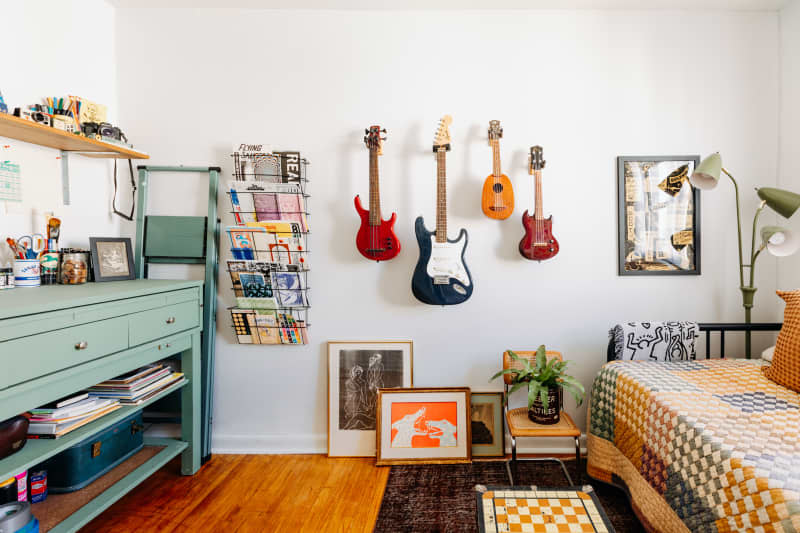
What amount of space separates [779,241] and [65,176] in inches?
140

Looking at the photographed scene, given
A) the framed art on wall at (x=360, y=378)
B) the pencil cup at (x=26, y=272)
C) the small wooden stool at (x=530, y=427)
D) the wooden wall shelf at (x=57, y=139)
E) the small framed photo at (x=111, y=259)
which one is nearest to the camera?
the wooden wall shelf at (x=57, y=139)

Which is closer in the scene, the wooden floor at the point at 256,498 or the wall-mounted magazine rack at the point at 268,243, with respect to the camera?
the wooden floor at the point at 256,498

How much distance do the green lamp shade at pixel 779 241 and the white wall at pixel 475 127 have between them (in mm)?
267

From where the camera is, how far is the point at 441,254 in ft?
7.90

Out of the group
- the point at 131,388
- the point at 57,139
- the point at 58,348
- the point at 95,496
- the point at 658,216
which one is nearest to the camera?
the point at 58,348

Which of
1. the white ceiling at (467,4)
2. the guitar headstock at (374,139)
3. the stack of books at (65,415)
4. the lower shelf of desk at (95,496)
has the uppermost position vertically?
the white ceiling at (467,4)

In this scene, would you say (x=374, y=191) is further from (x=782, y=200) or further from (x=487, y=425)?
(x=782, y=200)

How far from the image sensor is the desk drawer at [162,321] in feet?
6.18

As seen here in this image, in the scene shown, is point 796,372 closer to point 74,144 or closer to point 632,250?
point 632,250

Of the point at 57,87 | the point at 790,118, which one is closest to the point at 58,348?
the point at 57,87

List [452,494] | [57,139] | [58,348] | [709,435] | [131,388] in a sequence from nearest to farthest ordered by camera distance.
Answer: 1. [709,435]
2. [58,348]
3. [131,388]
4. [57,139]
5. [452,494]

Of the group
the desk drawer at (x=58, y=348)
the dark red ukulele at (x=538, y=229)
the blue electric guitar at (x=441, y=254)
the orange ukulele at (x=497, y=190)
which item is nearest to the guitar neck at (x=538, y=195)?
the dark red ukulele at (x=538, y=229)

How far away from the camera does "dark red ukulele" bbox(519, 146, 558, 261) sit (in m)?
2.41

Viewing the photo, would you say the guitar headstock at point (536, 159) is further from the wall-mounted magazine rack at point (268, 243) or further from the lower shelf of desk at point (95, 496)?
the lower shelf of desk at point (95, 496)
